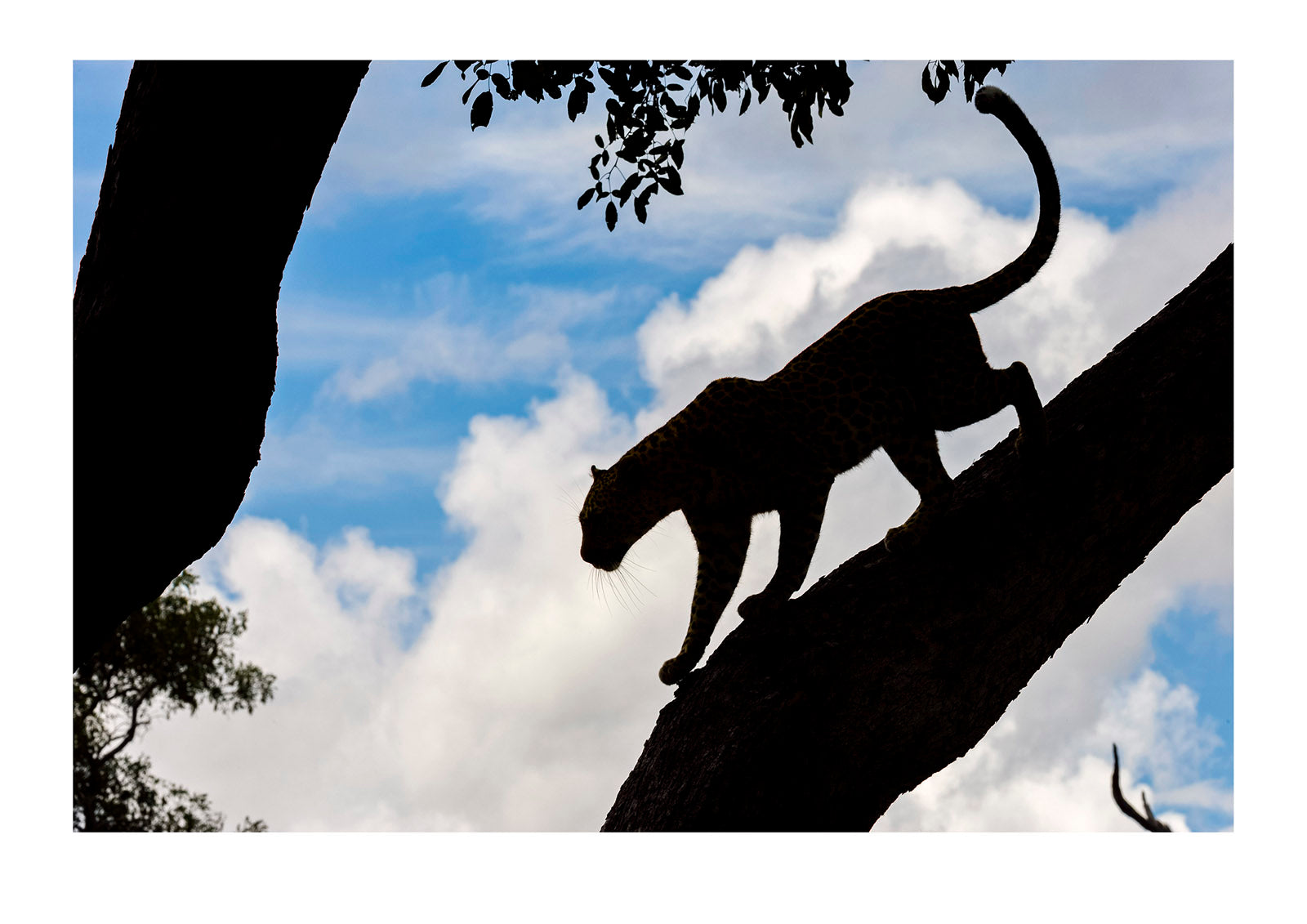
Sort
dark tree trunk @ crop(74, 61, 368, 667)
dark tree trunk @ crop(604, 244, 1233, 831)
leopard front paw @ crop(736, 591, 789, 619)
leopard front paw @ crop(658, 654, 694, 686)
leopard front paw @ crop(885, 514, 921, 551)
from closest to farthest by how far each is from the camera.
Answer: dark tree trunk @ crop(604, 244, 1233, 831), dark tree trunk @ crop(74, 61, 368, 667), leopard front paw @ crop(885, 514, 921, 551), leopard front paw @ crop(736, 591, 789, 619), leopard front paw @ crop(658, 654, 694, 686)

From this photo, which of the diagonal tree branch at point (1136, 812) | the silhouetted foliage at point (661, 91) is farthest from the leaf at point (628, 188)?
the diagonal tree branch at point (1136, 812)

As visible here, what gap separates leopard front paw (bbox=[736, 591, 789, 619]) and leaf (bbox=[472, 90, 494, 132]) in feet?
7.24

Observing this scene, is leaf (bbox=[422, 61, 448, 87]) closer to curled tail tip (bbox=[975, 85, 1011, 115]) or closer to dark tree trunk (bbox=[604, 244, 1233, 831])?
curled tail tip (bbox=[975, 85, 1011, 115])

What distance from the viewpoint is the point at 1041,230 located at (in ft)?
13.8

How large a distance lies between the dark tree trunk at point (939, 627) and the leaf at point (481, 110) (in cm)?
231

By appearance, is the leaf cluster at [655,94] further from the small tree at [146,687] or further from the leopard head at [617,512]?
the small tree at [146,687]

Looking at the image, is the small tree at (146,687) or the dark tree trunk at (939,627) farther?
the small tree at (146,687)

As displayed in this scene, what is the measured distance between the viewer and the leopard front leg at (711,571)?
4148 millimetres

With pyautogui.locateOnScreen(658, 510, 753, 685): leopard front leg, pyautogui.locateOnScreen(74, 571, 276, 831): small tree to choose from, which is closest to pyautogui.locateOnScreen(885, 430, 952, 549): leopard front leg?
pyautogui.locateOnScreen(658, 510, 753, 685): leopard front leg

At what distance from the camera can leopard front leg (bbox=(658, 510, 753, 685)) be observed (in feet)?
13.6

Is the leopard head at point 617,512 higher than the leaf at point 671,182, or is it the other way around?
the leaf at point 671,182

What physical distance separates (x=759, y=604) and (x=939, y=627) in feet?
2.13
